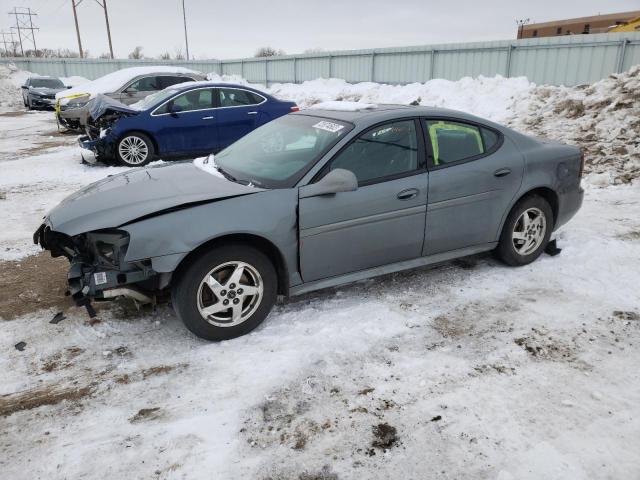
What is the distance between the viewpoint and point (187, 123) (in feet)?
32.2

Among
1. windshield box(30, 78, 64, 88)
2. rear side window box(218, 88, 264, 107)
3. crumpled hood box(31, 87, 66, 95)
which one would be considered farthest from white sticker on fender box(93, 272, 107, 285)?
windshield box(30, 78, 64, 88)

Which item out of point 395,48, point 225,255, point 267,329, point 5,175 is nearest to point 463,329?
point 267,329

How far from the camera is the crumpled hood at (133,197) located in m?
3.38

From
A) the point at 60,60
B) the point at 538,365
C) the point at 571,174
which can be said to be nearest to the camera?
the point at 538,365

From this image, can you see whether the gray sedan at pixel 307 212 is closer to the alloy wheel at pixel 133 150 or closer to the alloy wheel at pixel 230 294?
the alloy wheel at pixel 230 294

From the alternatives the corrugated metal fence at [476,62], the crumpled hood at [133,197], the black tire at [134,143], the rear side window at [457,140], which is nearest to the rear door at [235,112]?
the black tire at [134,143]

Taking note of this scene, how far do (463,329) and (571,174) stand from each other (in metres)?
2.25

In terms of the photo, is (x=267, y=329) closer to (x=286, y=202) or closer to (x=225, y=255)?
(x=225, y=255)

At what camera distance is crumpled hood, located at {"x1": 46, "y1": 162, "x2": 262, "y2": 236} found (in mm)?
3375

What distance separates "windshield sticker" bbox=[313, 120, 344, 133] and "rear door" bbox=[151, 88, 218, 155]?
20.5 ft

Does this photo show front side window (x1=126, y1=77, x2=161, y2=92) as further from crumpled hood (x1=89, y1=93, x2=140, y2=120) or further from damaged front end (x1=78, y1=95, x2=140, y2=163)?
crumpled hood (x1=89, y1=93, x2=140, y2=120)

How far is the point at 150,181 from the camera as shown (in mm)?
4012

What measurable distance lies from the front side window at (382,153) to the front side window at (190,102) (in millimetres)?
6802

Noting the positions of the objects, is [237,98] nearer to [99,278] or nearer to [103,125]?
[103,125]
